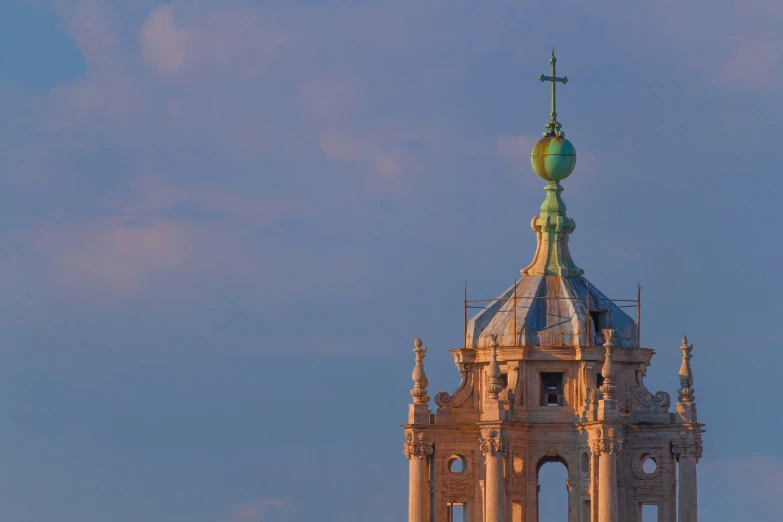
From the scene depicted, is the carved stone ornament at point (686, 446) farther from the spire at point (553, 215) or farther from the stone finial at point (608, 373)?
the spire at point (553, 215)

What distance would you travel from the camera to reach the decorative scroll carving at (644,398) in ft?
413

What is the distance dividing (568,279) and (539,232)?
1.78 m

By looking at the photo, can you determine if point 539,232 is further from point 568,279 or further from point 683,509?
point 683,509

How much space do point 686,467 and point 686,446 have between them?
63cm

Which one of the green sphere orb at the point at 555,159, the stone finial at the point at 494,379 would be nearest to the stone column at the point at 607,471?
the stone finial at the point at 494,379

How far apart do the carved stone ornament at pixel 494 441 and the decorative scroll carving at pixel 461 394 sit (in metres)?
2.06

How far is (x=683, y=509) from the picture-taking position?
125312mm

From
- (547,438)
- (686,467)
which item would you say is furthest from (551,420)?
(686,467)

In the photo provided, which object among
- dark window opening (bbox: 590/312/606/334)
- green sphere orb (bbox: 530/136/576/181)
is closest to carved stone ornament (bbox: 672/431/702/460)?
dark window opening (bbox: 590/312/606/334)

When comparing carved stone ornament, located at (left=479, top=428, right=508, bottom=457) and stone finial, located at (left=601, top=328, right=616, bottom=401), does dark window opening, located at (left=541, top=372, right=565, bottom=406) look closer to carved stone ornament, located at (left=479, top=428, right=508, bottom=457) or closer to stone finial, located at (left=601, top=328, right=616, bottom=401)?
stone finial, located at (left=601, top=328, right=616, bottom=401)

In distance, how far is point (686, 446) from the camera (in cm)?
12538

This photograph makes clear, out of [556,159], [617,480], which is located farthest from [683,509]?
[556,159]

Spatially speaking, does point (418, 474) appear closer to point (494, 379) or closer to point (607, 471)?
point (494, 379)

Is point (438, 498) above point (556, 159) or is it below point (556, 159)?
below
